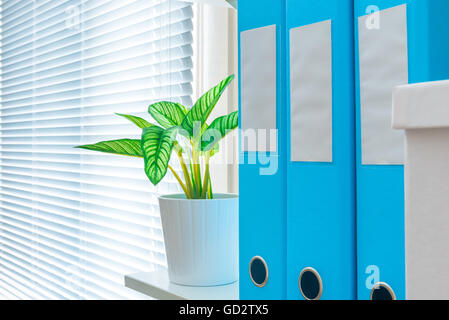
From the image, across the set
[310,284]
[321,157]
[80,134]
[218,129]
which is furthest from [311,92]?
[80,134]

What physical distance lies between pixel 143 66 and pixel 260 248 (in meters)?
0.71

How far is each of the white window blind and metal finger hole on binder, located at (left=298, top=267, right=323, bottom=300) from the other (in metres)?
0.61

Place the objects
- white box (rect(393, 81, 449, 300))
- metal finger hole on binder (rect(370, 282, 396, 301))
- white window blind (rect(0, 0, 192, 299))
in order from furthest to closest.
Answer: white window blind (rect(0, 0, 192, 299)) < metal finger hole on binder (rect(370, 282, 396, 301)) < white box (rect(393, 81, 449, 300))

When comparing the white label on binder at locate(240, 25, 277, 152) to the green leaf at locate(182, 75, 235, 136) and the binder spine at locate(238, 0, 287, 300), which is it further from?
the green leaf at locate(182, 75, 235, 136)

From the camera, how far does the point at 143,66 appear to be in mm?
1003

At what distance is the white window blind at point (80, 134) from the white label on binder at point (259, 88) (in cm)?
51

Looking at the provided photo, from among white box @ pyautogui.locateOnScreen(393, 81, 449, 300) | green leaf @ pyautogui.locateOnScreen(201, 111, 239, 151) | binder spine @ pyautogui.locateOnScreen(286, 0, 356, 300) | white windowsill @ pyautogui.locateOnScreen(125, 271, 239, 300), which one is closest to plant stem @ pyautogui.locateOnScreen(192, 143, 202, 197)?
green leaf @ pyautogui.locateOnScreen(201, 111, 239, 151)

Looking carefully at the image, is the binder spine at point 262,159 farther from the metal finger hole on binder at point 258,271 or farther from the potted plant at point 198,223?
the potted plant at point 198,223

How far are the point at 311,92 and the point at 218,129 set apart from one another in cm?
25

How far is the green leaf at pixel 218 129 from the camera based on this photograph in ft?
1.91

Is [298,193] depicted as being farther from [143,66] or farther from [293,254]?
[143,66]

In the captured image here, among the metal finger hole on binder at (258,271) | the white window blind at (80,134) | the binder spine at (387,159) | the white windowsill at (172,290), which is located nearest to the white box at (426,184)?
the binder spine at (387,159)

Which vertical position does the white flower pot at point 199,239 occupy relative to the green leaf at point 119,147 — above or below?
below

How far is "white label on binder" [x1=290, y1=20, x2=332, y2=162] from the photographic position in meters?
0.34
